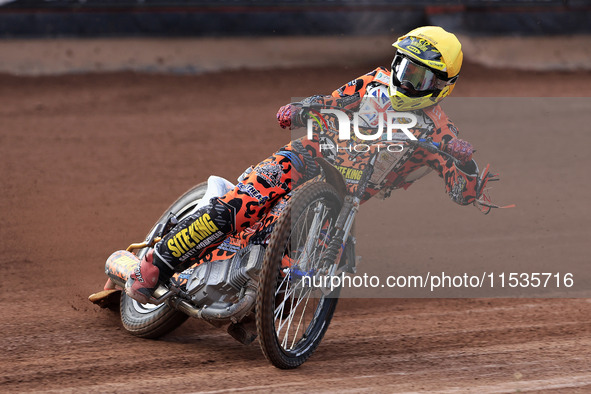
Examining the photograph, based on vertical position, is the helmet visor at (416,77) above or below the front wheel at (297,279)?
above

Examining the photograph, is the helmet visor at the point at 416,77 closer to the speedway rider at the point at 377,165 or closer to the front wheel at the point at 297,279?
the speedway rider at the point at 377,165

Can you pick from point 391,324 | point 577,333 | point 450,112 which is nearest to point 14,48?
point 450,112

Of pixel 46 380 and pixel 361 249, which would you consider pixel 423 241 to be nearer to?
pixel 361 249

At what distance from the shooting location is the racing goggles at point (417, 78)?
457 cm

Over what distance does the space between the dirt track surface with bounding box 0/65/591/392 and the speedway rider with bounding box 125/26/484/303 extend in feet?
2.10

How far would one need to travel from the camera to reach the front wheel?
395cm

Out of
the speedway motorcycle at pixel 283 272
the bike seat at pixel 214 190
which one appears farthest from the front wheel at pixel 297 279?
the bike seat at pixel 214 190

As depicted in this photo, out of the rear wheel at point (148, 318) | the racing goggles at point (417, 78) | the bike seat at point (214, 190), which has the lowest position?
the rear wheel at point (148, 318)

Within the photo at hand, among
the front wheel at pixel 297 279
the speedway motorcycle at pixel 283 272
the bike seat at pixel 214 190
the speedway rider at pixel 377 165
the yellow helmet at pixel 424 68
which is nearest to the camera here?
the front wheel at pixel 297 279

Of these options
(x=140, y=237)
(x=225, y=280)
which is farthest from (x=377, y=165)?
(x=140, y=237)

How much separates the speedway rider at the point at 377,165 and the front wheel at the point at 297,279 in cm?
28

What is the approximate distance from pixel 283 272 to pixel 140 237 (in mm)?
2832

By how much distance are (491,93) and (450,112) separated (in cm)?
73

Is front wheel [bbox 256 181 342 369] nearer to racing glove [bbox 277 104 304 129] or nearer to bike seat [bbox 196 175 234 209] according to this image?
racing glove [bbox 277 104 304 129]
